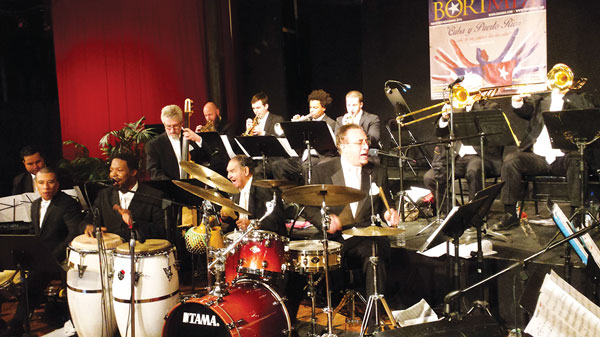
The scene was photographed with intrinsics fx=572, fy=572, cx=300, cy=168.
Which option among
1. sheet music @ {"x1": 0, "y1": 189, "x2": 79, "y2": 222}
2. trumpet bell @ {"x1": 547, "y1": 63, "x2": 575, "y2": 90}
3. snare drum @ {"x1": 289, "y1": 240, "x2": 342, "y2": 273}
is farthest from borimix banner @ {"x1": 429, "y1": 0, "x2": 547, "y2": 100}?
sheet music @ {"x1": 0, "y1": 189, "x2": 79, "y2": 222}

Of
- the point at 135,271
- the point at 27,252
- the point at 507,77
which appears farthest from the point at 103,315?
the point at 507,77

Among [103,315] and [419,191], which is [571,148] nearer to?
[419,191]

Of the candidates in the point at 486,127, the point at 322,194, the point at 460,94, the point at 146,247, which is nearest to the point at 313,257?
the point at 322,194

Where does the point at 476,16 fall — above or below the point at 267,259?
above

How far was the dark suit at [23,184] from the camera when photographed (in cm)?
685

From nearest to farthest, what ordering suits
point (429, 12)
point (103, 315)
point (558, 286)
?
1. point (558, 286)
2. point (103, 315)
3. point (429, 12)

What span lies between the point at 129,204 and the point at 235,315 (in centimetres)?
206

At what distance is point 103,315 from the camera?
4762mm

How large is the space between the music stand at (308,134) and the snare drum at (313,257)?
1.93m

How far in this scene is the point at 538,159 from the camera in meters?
6.26

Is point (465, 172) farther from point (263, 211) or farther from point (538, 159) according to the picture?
point (263, 211)

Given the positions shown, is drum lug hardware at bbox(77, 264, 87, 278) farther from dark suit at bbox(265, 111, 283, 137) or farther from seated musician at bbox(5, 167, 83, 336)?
dark suit at bbox(265, 111, 283, 137)

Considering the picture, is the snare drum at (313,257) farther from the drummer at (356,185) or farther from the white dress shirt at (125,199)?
the white dress shirt at (125,199)

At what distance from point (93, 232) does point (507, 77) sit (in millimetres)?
6047
